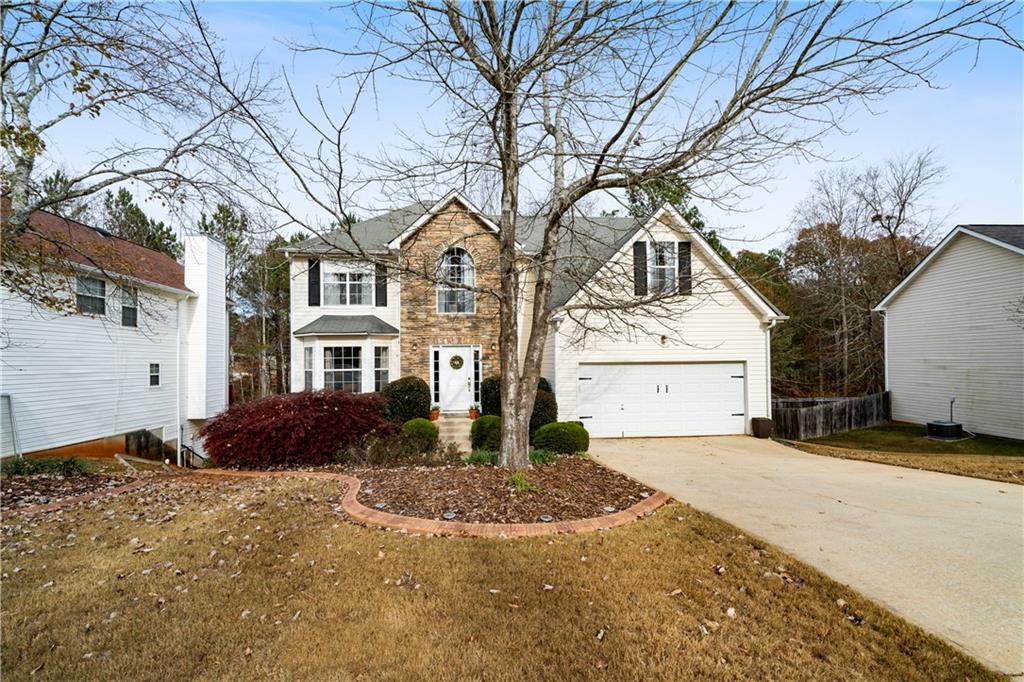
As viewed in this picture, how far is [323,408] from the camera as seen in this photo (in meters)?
10.2

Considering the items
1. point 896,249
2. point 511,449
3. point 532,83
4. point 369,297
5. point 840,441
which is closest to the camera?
point 532,83

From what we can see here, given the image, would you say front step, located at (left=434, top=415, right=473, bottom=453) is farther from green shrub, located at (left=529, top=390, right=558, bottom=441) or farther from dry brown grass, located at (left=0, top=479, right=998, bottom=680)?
dry brown grass, located at (left=0, top=479, right=998, bottom=680)

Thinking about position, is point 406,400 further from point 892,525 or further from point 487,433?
point 892,525

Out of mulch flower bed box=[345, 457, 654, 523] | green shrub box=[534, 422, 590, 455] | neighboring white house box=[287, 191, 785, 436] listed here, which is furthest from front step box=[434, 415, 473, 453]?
mulch flower bed box=[345, 457, 654, 523]

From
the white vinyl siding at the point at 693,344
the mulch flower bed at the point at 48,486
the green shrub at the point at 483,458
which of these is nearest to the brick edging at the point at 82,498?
the mulch flower bed at the point at 48,486

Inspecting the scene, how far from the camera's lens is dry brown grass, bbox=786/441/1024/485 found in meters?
8.71

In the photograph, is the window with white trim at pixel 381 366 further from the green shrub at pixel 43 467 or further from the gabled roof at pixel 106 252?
the green shrub at pixel 43 467

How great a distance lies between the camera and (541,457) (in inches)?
340

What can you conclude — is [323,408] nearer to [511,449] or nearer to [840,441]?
[511,449]

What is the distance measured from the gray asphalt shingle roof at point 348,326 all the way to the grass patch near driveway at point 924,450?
12.2m

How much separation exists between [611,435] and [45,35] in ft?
42.2

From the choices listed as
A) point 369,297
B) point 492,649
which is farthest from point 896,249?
point 492,649

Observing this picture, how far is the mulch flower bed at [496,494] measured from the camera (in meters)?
5.48

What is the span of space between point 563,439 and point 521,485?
3.70 m
